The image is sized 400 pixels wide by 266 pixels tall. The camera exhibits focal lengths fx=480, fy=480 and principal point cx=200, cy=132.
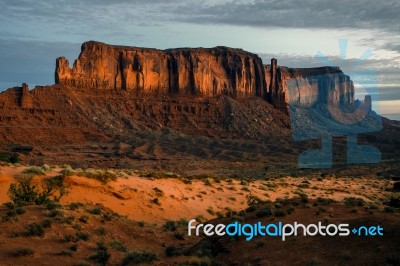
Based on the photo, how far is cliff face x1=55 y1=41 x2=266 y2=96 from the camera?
10606 centimetres

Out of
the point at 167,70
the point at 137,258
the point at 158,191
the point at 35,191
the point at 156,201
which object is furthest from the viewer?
the point at 167,70

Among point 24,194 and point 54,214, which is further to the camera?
point 24,194

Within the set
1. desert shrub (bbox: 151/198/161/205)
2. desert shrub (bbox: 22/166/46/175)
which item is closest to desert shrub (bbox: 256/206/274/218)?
desert shrub (bbox: 151/198/161/205)

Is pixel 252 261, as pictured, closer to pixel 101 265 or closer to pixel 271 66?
pixel 101 265

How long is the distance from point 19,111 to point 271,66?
83.3 meters

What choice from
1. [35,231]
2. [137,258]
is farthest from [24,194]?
[137,258]

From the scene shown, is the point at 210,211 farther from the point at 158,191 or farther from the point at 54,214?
the point at 54,214

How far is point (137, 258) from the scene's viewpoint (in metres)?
11.1

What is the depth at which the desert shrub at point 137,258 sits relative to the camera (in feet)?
36.2

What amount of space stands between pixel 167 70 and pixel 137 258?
11214cm

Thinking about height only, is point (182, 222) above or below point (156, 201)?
below

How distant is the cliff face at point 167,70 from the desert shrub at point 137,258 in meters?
91.9

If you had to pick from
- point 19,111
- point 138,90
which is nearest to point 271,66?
point 138,90

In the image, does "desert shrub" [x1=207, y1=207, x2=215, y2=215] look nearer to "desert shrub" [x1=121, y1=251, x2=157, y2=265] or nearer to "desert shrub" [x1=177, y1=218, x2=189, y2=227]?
"desert shrub" [x1=177, y1=218, x2=189, y2=227]
